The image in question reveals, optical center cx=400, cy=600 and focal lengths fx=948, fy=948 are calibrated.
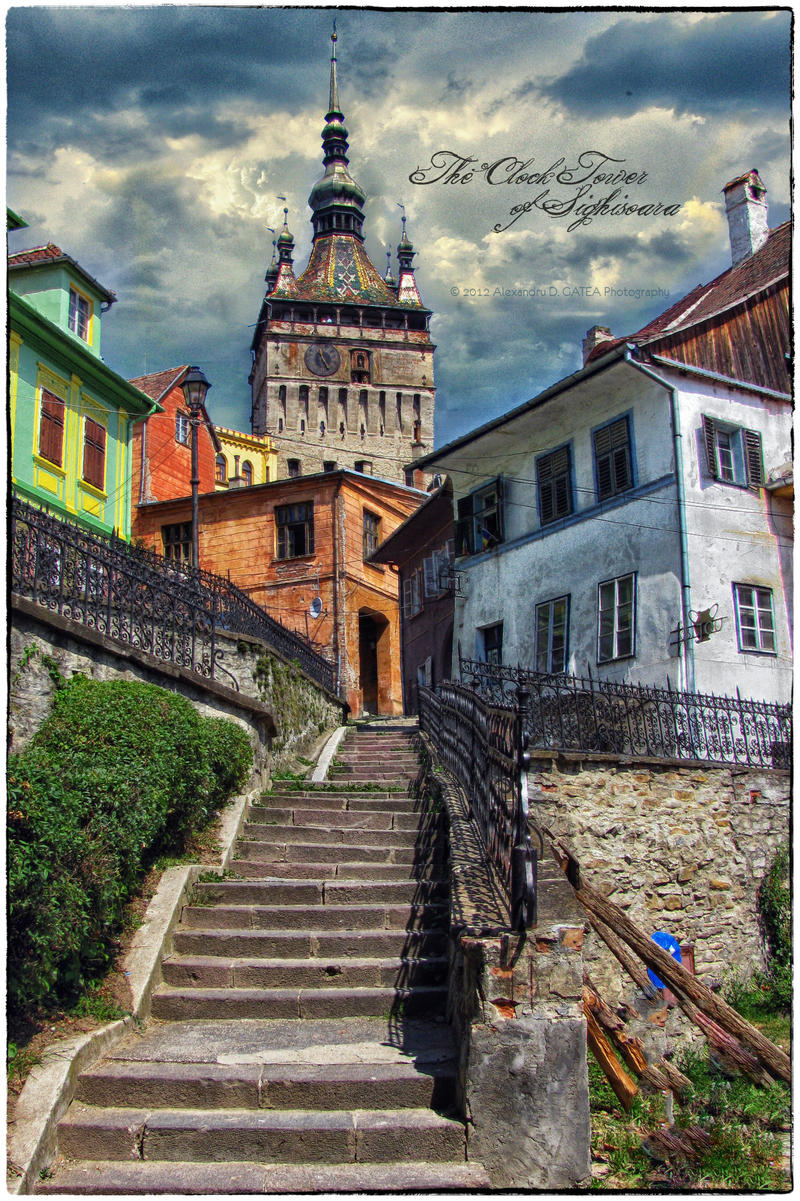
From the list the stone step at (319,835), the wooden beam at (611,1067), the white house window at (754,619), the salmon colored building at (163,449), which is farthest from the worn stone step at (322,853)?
the salmon colored building at (163,449)

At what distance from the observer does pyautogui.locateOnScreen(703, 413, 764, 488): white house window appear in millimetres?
17031

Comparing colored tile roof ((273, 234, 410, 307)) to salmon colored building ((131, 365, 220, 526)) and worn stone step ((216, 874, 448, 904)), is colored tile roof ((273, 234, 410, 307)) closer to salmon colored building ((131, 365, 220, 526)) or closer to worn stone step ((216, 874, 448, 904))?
salmon colored building ((131, 365, 220, 526))

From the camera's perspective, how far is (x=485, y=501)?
22.0 m

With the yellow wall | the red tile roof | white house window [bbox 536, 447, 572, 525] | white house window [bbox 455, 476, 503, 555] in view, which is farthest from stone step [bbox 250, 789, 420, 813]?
the yellow wall

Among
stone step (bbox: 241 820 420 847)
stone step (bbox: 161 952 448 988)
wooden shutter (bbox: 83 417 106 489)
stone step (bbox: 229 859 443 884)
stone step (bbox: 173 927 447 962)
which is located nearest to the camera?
stone step (bbox: 161 952 448 988)

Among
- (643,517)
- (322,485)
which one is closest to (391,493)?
(322,485)

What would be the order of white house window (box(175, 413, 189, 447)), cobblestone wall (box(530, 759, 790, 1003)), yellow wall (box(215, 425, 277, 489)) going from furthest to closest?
1. yellow wall (box(215, 425, 277, 489))
2. white house window (box(175, 413, 189, 447))
3. cobblestone wall (box(530, 759, 790, 1003))

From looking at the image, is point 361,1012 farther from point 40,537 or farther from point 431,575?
point 431,575

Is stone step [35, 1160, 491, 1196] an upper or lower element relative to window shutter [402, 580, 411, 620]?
lower

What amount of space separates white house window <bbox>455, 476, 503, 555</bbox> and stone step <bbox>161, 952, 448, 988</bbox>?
1496 cm

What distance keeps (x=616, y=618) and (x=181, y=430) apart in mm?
24052

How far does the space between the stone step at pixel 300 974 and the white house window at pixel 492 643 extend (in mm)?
14163

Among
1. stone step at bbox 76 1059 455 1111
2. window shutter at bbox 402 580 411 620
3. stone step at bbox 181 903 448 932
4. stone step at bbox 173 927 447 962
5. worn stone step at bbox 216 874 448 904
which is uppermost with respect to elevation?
window shutter at bbox 402 580 411 620

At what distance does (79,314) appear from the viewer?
68.6 feet
